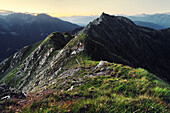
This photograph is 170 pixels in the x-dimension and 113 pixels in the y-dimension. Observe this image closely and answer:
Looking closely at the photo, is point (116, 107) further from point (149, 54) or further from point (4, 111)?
point (149, 54)

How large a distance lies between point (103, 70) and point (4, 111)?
14378 millimetres

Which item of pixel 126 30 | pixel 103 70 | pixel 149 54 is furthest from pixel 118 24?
pixel 103 70

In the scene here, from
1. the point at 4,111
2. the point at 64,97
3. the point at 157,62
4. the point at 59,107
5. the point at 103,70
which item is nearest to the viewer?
the point at 59,107

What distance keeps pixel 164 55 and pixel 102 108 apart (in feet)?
666

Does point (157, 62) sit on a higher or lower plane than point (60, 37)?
lower

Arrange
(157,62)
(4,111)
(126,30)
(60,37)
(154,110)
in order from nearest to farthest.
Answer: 1. (154,110)
2. (4,111)
3. (60,37)
4. (157,62)
5. (126,30)

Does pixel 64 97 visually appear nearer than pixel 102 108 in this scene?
No

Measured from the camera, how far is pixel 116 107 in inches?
252

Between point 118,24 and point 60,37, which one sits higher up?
point 118,24

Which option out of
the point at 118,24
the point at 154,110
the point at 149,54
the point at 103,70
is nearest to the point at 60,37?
the point at 103,70

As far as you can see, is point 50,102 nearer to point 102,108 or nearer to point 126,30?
point 102,108

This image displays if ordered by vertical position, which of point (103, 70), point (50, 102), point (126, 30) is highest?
point (126, 30)

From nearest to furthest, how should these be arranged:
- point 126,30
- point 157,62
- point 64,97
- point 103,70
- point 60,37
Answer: point 64,97 → point 103,70 → point 60,37 → point 157,62 → point 126,30

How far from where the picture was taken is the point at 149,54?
139750 mm
